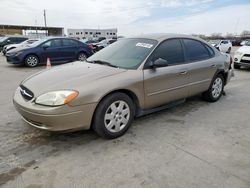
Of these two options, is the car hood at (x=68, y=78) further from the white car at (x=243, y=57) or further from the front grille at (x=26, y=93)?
the white car at (x=243, y=57)

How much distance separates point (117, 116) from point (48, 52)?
878 centimetres

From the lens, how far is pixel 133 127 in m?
3.66

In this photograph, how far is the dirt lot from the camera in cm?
237

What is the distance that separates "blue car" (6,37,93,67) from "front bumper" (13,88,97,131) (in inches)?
327

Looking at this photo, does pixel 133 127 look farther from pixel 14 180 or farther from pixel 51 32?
pixel 51 32

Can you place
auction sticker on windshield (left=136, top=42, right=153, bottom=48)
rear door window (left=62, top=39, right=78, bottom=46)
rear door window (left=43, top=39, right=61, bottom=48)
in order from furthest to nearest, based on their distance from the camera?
rear door window (left=62, top=39, right=78, bottom=46)
rear door window (left=43, top=39, right=61, bottom=48)
auction sticker on windshield (left=136, top=42, right=153, bottom=48)

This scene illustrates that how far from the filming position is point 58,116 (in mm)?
2746

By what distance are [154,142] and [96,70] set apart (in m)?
1.36

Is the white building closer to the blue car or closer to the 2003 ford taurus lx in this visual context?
the blue car

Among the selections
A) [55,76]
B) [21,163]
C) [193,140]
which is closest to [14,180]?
[21,163]

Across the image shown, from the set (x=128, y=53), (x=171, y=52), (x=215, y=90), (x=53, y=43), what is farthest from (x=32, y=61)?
(x=215, y=90)

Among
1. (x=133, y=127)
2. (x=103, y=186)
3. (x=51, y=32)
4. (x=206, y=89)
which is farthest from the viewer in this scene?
(x=51, y=32)

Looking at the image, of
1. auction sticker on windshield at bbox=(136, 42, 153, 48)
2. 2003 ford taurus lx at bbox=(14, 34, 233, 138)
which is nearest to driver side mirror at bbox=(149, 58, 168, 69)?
2003 ford taurus lx at bbox=(14, 34, 233, 138)

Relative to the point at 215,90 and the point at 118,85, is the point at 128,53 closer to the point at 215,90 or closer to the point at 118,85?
the point at 118,85
